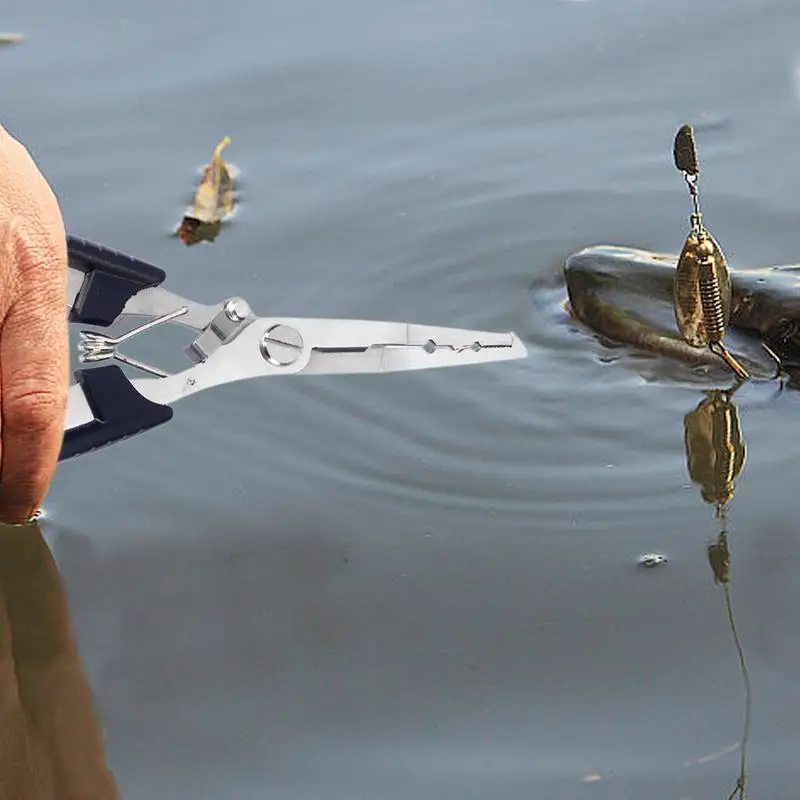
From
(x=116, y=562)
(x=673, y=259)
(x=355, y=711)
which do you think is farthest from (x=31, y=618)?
(x=673, y=259)

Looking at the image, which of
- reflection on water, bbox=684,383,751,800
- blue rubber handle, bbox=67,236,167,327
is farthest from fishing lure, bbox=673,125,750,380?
blue rubber handle, bbox=67,236,167,327

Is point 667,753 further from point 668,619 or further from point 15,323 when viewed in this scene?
point 15,323

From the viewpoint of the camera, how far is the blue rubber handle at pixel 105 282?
1.51m

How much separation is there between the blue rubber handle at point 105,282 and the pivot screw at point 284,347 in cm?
16

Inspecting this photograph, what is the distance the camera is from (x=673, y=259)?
2.00m

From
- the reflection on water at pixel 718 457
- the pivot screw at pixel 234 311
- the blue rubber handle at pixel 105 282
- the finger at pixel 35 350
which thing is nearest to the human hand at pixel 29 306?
the finger at pixel 35 350

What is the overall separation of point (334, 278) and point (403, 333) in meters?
0.34

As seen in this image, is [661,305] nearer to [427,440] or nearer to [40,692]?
[427,440]

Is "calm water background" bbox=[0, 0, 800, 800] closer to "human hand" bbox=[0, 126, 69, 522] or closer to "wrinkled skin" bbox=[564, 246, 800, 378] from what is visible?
"wrinkled skin" bbox=[564, 246, 800, 378]

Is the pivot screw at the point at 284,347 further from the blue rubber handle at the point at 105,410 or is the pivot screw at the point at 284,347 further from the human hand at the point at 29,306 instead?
the human hand at the point at 29,306

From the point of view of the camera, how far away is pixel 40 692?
1.41 m

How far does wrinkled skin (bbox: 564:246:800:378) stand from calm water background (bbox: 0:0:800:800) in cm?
6

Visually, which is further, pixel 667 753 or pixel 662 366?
pixel 662 366

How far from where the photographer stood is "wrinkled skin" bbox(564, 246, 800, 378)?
185 centimetres
